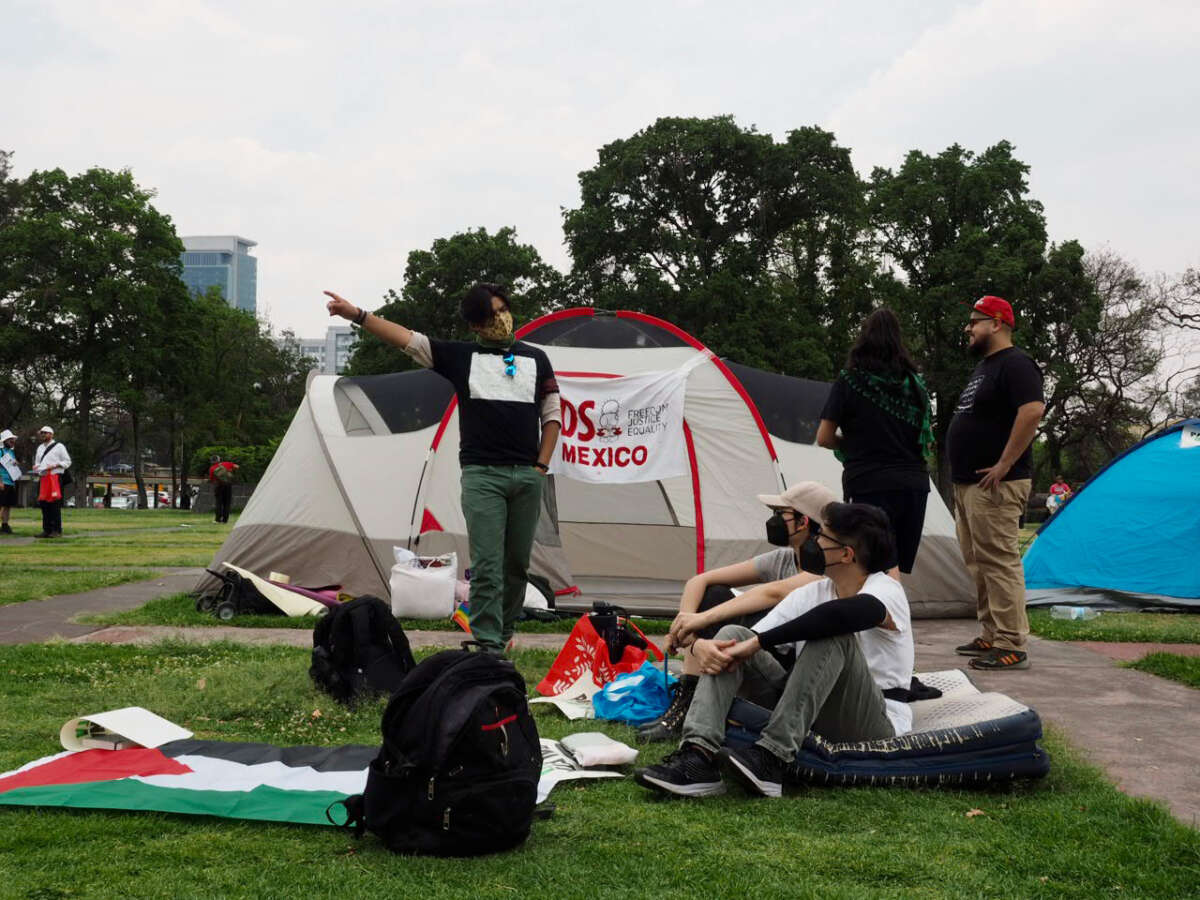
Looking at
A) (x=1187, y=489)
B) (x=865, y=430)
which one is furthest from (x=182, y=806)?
(x=1187, y=489)

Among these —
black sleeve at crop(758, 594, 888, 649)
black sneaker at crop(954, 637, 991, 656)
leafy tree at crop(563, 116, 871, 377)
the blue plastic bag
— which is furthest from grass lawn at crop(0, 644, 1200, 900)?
leafy tree at crop(563, 116, 871, 377)

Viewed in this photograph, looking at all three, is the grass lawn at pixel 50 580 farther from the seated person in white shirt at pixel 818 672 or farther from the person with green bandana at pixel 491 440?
the seated person in white shirt at pixel 818 672

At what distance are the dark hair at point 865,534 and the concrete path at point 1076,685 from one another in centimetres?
105

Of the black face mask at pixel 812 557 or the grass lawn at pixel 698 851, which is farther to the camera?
the black face mask at pixel 812 557

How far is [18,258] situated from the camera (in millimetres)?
35156

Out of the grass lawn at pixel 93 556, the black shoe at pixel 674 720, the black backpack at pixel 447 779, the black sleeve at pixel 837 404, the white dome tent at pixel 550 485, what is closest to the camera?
the black backpack at pixel 447 779

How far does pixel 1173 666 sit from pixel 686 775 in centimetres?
370

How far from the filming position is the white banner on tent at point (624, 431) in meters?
7.85

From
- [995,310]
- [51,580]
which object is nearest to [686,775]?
[995,310]

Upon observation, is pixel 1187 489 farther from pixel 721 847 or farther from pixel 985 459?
pixel 721 847

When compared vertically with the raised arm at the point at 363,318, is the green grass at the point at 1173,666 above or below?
below

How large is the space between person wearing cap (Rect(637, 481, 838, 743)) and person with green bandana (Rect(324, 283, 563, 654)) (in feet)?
4.11

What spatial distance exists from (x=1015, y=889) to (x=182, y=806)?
2.25 m

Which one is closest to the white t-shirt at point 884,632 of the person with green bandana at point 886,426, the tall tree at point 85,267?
the person with green bandana at point 886,426
